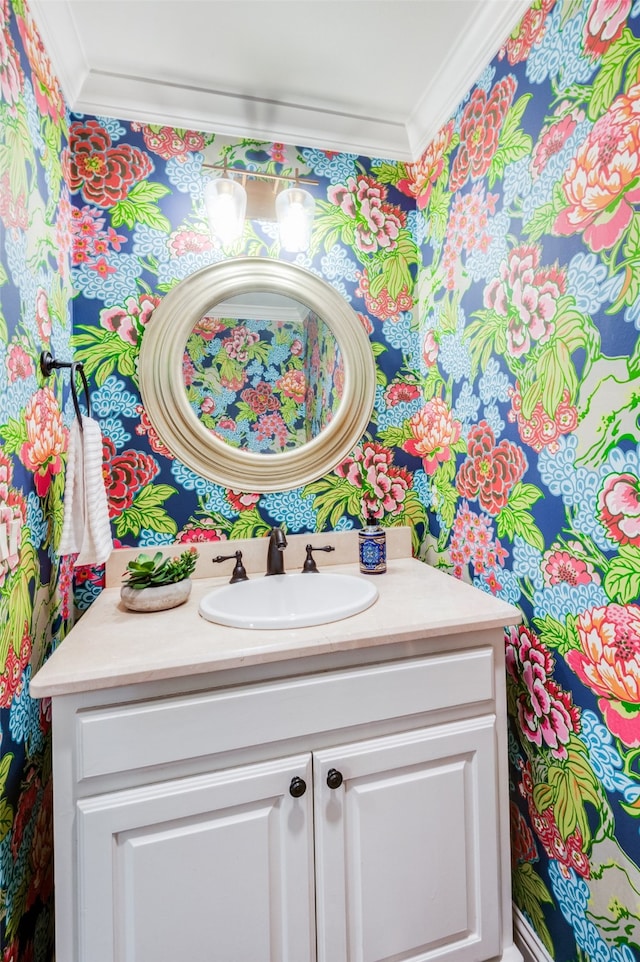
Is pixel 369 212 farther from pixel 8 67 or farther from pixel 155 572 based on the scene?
pixel 155 572

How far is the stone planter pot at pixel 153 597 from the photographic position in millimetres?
1156

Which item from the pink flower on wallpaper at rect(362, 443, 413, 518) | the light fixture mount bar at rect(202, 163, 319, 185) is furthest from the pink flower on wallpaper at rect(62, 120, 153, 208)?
the pink flower on wallpaper at rect(362, 443, 413, 518)

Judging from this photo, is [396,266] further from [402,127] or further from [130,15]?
[130,15]

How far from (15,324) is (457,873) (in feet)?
5.25

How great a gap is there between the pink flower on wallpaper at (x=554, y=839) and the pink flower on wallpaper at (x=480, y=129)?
1.68m

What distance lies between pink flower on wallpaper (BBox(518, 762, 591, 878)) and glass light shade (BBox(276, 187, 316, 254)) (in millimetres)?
1722

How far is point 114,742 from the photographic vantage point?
85cm

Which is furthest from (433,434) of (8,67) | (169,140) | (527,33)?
(8,67)

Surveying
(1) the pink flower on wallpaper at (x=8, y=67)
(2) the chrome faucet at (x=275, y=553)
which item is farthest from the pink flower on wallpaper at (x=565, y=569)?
(1) the pink flower on wallpaper at (x=8, y=67)

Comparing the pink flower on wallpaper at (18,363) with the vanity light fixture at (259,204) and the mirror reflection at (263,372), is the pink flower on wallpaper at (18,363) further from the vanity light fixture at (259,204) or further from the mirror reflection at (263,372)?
the vanity light fixture at (259,204)

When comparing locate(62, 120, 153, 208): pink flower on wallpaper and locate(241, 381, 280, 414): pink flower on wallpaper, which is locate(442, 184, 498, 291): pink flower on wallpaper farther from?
locate(62, 120, 153, 208): pink flower on wallpaper

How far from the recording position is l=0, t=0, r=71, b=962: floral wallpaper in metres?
0.91

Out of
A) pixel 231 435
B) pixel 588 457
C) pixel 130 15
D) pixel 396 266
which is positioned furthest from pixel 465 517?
pixel 130 15

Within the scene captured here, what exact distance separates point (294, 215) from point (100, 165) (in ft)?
2.04
